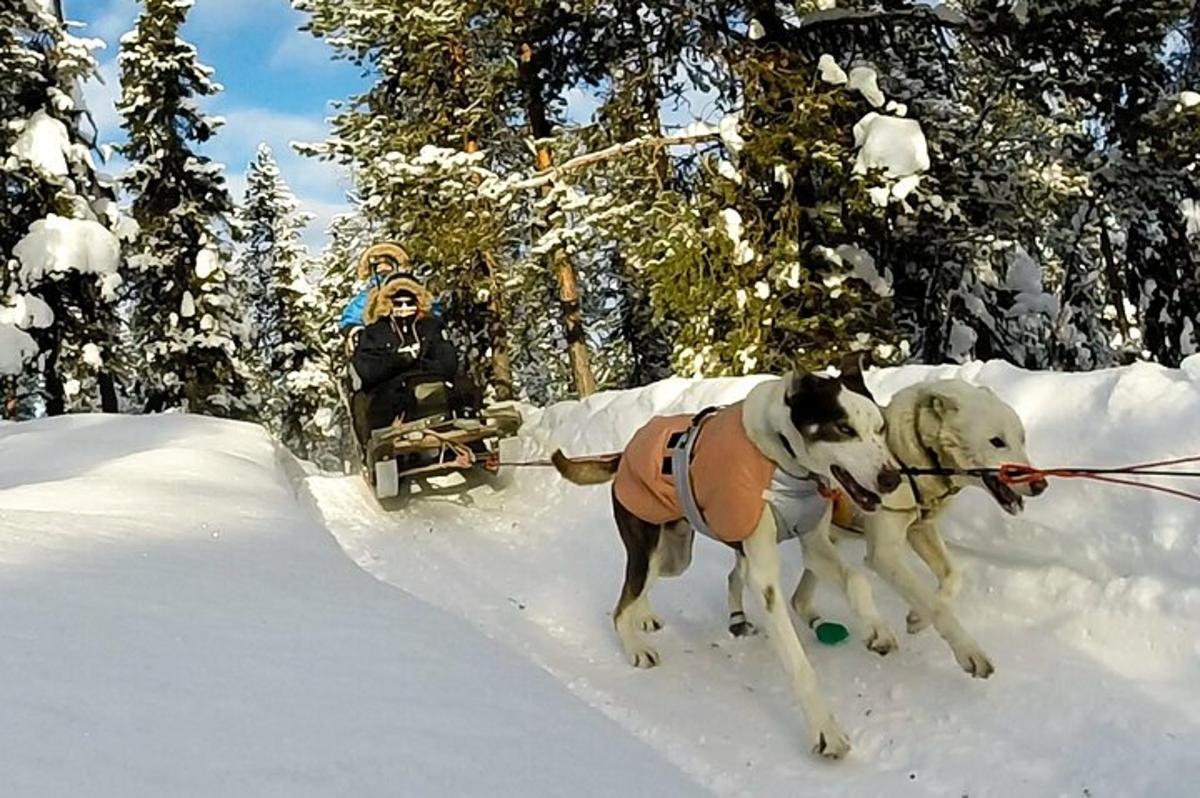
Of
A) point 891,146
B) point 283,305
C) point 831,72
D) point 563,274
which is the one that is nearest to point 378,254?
point 563,274

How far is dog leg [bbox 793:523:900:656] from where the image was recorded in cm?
456

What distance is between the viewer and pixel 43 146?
57.7 feet

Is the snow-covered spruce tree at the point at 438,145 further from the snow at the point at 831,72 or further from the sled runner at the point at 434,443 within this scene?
the snow at the point at 831,72

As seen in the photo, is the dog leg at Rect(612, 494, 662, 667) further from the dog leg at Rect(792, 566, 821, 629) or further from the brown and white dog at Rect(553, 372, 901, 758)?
the dog leg at Rect(792, 566, 821, 629)

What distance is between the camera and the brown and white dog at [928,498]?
4.29 metres

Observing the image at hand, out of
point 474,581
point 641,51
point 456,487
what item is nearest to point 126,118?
point 641,51

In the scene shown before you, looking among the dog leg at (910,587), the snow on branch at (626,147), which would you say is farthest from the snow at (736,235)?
the dog leg at (910,587)

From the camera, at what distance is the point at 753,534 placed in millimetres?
4328

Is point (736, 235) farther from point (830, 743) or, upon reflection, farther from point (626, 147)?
point (830, 743)

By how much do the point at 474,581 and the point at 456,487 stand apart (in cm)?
271

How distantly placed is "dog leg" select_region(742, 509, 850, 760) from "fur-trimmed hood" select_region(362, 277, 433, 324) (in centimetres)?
669

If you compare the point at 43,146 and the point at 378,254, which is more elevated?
the point at 43,146

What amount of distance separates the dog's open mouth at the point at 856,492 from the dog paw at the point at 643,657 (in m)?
1.61

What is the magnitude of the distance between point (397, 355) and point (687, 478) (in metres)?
5.77
